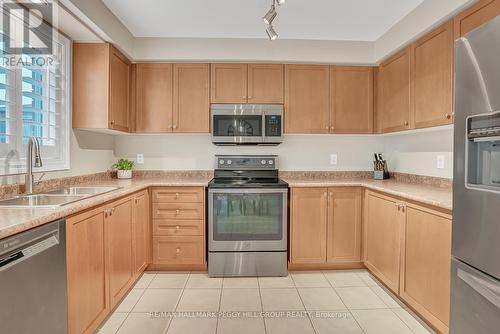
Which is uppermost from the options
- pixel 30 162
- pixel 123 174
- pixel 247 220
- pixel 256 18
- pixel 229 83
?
pixel 256 18

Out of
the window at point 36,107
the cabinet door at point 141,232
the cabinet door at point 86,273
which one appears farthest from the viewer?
the cabinet door at point 141,232

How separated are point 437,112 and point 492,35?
43.0 inches

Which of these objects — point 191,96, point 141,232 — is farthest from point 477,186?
point 191,96

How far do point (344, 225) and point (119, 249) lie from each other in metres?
2.08

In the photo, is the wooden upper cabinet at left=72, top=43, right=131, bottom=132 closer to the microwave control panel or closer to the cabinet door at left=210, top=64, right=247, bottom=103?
the cabinet door at left=210, top=64, right=247, bottom=103

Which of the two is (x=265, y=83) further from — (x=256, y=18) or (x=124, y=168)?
(x=124, y=168)

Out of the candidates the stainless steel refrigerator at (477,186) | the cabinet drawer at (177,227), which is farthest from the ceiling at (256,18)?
the cabinet drawer at (177,227)

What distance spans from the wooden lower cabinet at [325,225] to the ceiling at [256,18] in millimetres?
1576

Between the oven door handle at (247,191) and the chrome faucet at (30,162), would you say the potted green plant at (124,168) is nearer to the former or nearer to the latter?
the oven door handle at (247,191)

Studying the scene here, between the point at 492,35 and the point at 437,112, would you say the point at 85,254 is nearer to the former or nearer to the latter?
the point at 492,35

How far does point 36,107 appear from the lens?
2199 millimetres

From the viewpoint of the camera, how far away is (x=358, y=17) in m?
2.62

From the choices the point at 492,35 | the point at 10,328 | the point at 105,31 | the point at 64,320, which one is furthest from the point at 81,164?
the point at 492,35

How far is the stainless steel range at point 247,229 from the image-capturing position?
112 inches
